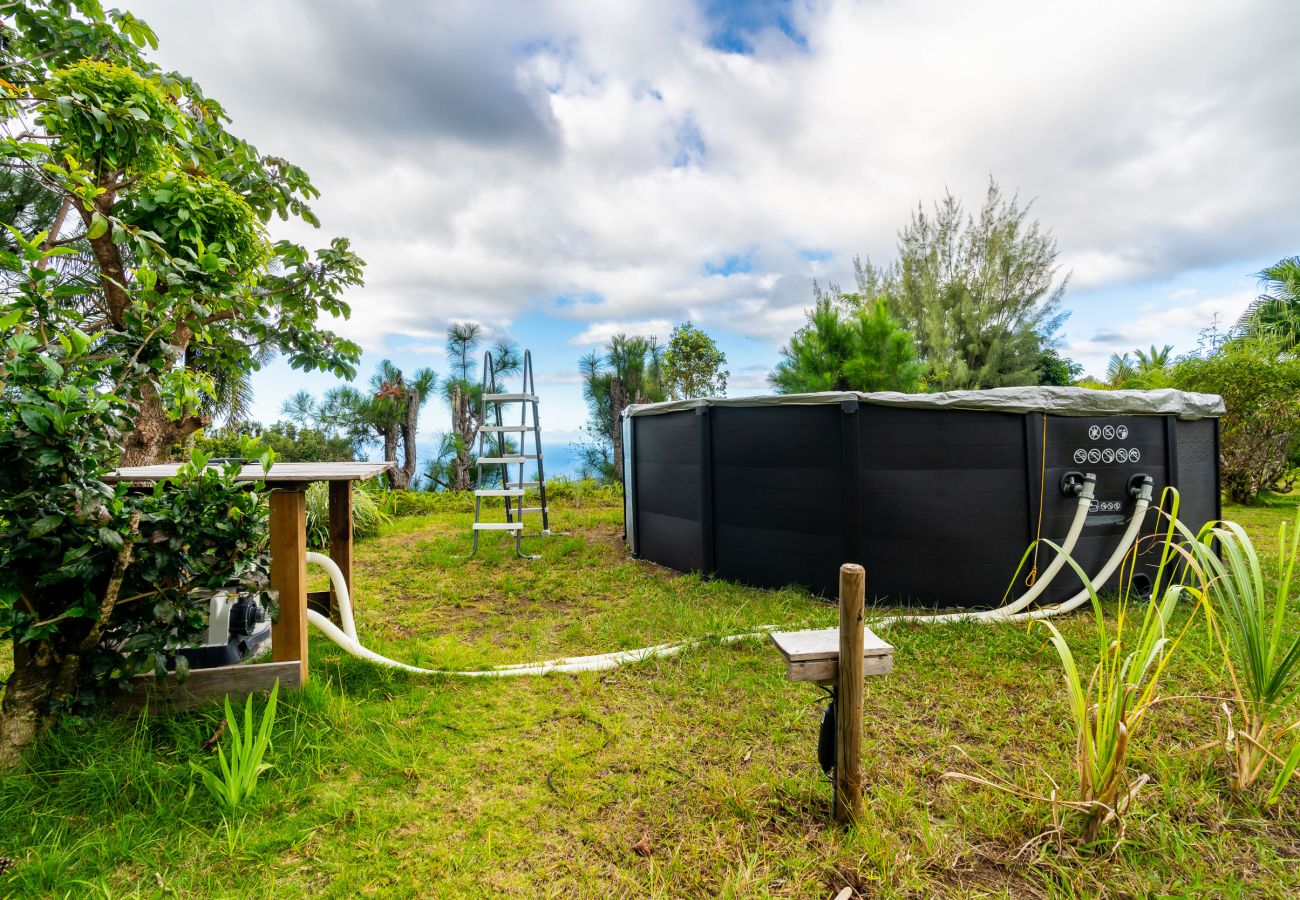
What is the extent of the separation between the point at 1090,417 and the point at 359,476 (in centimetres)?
384

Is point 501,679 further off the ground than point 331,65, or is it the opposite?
point 331,65

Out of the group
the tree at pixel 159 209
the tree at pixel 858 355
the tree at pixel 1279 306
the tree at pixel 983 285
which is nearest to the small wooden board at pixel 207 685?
the tree at pixel 159 209

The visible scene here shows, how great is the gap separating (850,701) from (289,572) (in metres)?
1.87

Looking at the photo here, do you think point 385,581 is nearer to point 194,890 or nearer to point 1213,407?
point 194,890

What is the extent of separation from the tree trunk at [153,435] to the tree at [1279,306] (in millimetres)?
14257

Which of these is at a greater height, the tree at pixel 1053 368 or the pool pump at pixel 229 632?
the tree at pixel 1053 368

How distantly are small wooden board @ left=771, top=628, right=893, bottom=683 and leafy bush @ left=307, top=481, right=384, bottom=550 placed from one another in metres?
4.89

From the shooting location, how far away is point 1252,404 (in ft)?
21.7

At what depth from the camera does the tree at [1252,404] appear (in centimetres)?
642

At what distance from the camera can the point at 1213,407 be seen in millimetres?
3264

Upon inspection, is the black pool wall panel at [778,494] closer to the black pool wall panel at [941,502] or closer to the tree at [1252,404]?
the black pool wall panel at [941,502]

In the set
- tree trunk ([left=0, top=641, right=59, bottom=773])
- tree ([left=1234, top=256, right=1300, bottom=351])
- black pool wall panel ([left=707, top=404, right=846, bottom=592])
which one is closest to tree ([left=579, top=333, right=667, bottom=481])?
black pool wall panel ([left=707, top=404, right=846, bottom=592])

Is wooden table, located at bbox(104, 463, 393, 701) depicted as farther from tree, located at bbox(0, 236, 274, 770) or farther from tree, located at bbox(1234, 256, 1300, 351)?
tree, located at bbox(1234, 256, 1300, 351)

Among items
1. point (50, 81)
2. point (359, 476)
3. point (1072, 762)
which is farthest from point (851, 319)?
point (50, 81)
